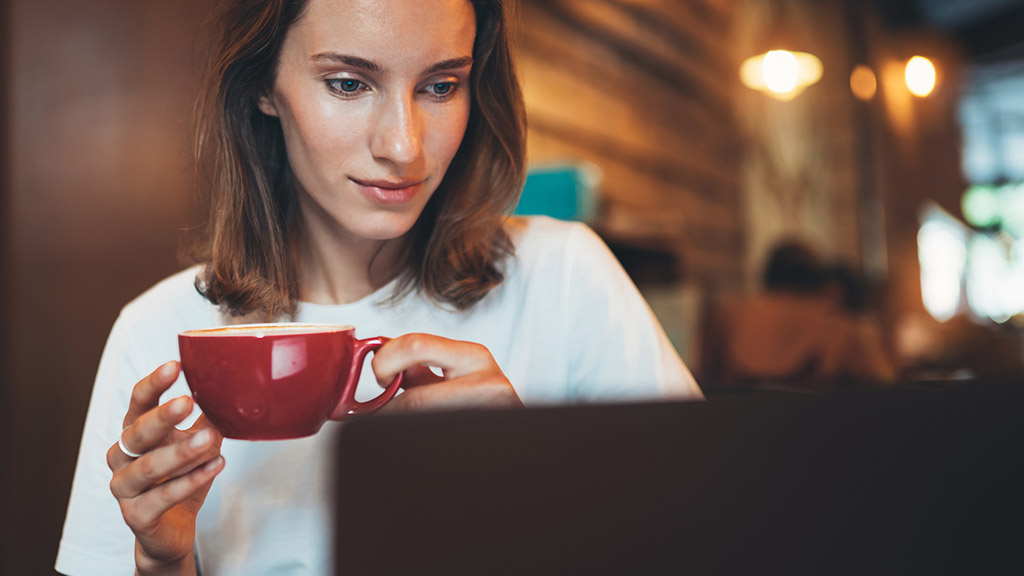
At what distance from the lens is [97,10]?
158 centimetres

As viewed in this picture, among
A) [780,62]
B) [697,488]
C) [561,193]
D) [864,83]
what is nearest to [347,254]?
[697,488]

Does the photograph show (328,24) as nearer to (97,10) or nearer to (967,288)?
(97,10)

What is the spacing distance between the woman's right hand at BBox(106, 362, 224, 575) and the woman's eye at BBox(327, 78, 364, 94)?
0.32 metres

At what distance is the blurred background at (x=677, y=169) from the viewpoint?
1.49 meters

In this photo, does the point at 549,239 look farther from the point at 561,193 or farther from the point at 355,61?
the point at 561,193

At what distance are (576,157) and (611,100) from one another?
47 cm

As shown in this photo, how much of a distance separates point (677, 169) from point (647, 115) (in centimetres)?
48

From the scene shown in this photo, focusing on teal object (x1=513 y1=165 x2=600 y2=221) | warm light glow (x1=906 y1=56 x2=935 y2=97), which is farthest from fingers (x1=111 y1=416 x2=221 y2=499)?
warm light glow (x1=906 y1=56 x2=935 y2=97)

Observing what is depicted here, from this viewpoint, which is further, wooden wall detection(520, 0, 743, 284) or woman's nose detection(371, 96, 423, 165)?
wooden wall detection(520, 0, 743, 284)

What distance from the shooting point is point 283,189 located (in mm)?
938

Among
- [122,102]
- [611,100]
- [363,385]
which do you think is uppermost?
[611,100]

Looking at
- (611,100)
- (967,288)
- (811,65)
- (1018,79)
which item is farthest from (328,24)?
(1018,79)

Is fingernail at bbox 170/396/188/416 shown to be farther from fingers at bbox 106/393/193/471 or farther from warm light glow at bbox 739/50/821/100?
warm light glow at bbox 739/50/821/100

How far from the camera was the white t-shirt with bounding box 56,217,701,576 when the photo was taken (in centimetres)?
82
